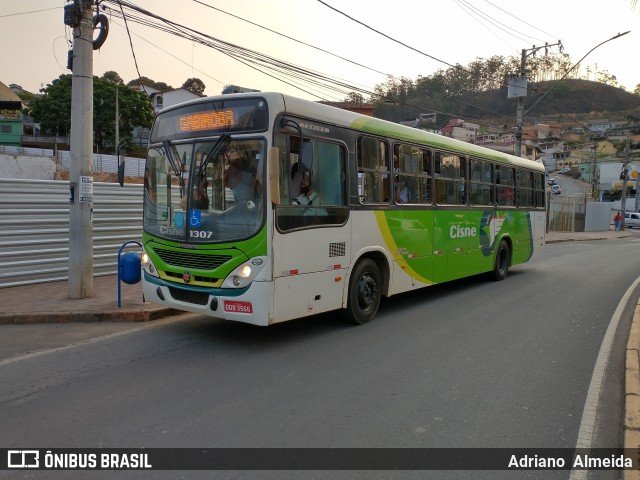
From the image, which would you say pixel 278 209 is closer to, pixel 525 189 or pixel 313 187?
pixel 313 187

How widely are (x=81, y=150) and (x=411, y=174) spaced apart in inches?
219

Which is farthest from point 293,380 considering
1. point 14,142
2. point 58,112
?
point 14,142

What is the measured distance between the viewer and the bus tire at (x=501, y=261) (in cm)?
1212

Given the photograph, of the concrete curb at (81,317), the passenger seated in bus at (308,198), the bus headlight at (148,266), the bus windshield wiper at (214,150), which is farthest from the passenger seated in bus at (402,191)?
the concrete curb at (81,317)

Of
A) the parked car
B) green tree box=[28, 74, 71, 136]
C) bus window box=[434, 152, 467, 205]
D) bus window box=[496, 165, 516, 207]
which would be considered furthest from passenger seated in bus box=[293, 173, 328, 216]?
green tree box=[28, 74, 71, 136]

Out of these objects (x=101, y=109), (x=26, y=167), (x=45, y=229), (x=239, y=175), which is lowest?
(x=45, y=229)

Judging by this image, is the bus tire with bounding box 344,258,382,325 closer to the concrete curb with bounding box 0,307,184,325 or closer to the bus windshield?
the bus windshield

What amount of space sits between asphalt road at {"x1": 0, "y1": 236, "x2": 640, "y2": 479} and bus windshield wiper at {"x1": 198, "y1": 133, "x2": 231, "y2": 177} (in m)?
2.24

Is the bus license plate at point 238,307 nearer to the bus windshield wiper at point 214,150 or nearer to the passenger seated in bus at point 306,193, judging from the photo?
the passenger seated in bus at point 306,193

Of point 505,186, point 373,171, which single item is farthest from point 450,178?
point 505,186

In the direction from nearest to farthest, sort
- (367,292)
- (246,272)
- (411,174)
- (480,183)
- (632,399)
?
(632,399) → (246,272) → (367,292) → (411,174) → (480,183)

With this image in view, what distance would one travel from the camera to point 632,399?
4.63 m

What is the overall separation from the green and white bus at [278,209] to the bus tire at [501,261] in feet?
13.4

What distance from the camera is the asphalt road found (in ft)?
12.8
